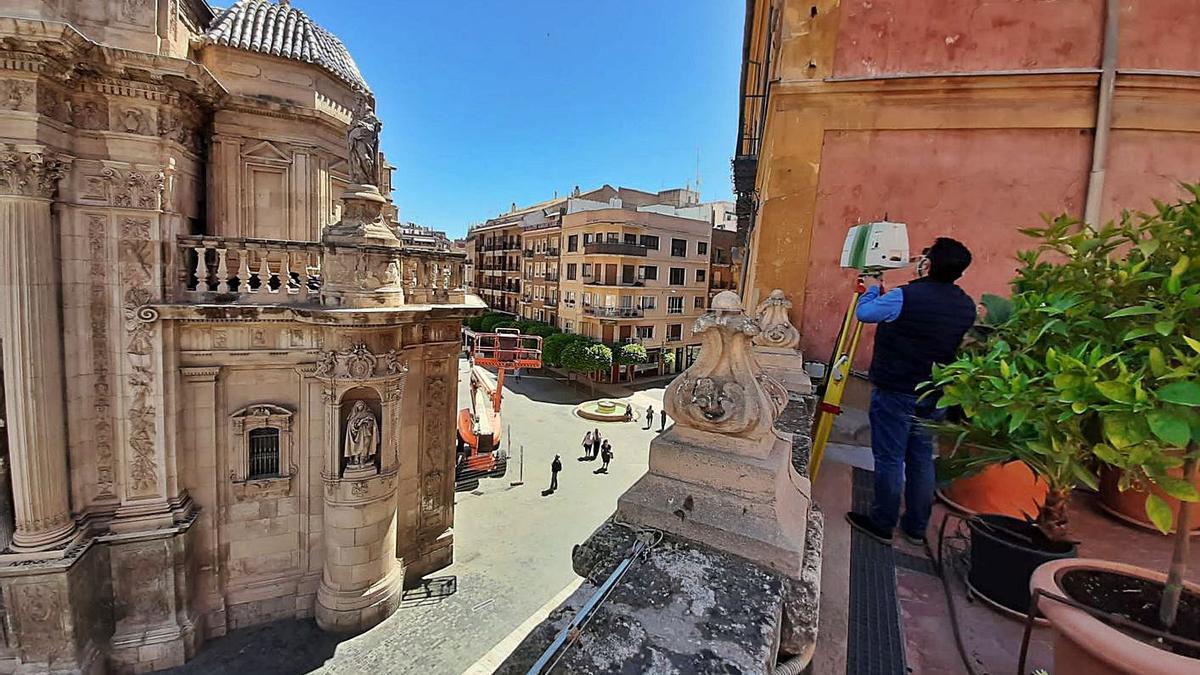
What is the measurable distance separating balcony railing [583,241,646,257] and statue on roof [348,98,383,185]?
24462 mm

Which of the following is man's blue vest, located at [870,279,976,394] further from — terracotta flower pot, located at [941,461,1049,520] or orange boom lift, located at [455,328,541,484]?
orange boom lift, located at [455,328,541,484]

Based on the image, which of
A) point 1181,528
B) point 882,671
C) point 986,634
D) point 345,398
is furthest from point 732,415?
point 345,398

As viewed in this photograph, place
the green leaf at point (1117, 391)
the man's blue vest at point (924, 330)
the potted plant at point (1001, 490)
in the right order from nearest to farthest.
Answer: the green leaf at point (1117, 391), the man's blue vest at point (924, 330), the potted plant at point (1001, 490)

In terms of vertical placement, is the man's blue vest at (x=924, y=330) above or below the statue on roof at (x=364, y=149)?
below

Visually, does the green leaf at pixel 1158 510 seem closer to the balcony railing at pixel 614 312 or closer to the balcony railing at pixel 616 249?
the balcony railing at pixel 614 312

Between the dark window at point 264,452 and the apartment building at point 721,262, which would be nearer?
the dark window at point 264,452

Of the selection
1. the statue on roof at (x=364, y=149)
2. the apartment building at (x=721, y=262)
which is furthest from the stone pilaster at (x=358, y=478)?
the apartment building at (x=721, y=262)

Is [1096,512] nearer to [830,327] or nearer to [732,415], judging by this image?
[830,327]

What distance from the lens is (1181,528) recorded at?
1.74 m

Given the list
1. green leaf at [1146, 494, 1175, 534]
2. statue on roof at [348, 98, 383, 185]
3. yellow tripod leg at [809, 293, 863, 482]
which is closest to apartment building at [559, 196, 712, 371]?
statue on roof at [348, 98, 383, 185]

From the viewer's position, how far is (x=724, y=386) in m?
2.32

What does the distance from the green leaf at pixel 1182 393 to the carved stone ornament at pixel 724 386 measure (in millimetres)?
1167

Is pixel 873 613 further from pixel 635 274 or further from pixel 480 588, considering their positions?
pixel 635 274

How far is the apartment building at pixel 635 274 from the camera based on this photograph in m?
33.7
